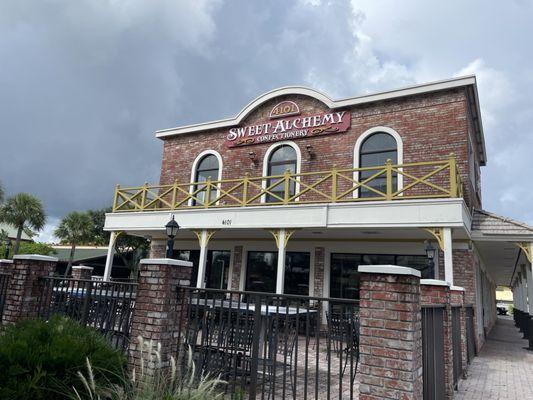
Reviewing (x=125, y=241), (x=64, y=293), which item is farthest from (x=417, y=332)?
(x=125, y=241)

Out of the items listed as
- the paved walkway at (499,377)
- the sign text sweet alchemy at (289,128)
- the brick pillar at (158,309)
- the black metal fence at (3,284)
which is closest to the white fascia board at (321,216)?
the paved walkway at (499,377)

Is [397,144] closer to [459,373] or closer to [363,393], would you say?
[459,373]

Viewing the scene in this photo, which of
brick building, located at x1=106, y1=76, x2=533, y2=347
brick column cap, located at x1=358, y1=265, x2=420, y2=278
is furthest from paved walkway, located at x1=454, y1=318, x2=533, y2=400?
brick column cap, located at x1=358, y1=265, x2=420, y2=278

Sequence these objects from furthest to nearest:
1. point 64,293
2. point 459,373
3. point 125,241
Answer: point 125,241 → point 459,373 → point 64,293

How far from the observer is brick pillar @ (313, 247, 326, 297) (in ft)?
41.4

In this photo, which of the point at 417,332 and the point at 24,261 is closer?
the point at 417,332

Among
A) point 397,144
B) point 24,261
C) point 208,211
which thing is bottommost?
point 24,261

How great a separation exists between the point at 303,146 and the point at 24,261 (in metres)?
9.73

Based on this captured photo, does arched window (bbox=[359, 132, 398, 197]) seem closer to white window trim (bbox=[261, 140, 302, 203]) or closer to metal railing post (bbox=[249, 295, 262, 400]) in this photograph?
white window trim (bbox=[261, 140, 302, 203])

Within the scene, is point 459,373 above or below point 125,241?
below

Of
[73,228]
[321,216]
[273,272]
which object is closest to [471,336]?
[321,216]

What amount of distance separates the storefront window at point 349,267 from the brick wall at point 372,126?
219cm

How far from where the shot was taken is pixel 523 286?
18047 millimetres

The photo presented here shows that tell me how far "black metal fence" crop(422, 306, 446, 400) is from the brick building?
461 cm
